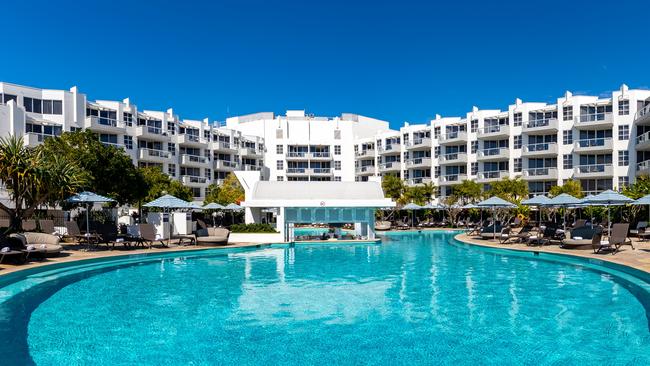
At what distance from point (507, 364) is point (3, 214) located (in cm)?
2988

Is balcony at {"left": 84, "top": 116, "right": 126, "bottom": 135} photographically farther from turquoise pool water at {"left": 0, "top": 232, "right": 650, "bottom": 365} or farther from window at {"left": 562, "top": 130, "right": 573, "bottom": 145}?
→ window at {"left": 562, "top": 130, "right": 573, "bottom": 145}

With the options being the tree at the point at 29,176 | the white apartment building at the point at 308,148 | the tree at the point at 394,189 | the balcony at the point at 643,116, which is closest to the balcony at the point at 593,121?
the balcony at the point at 643,116

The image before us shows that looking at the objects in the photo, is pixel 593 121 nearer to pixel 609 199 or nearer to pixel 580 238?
pixel 609 199

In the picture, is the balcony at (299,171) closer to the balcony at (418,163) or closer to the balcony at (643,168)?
the balcony at (418,163)

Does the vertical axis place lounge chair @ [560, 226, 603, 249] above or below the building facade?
below

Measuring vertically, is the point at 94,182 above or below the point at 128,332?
above

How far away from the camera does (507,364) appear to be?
736 cm

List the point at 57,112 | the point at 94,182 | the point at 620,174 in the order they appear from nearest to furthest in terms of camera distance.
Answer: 1. the point at 94,182
2. the point at 57,112
3. the point at 620,174

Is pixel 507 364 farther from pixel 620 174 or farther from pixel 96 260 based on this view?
pixel 620 174

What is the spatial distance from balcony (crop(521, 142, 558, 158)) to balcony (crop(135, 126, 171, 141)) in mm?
41561

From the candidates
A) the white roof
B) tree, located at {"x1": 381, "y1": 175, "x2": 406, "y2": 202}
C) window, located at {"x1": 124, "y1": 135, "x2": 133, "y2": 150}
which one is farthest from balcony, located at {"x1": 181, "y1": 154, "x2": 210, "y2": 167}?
the white roof

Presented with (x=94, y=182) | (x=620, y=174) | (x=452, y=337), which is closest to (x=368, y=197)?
(x=94, y=182)

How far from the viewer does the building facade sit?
1793 inches

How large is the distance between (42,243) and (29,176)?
293cm
